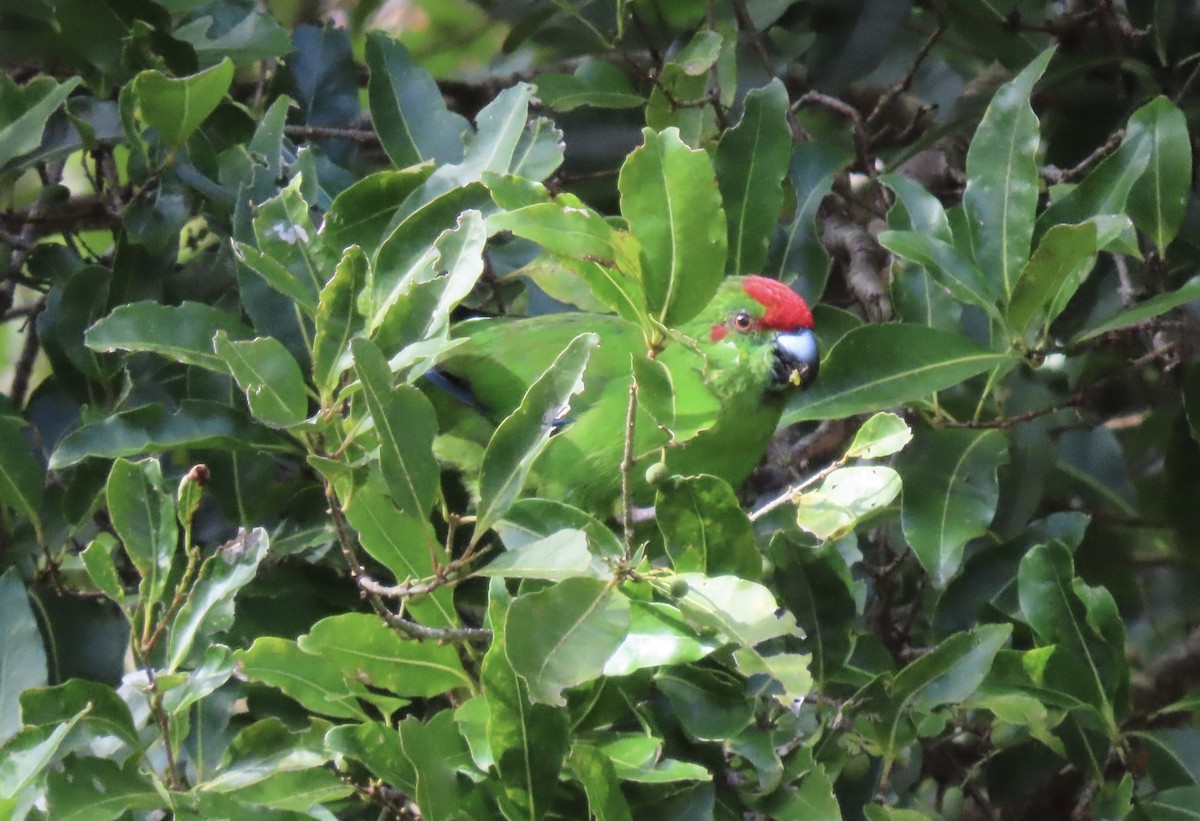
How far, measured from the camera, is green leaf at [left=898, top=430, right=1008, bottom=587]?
1611mm

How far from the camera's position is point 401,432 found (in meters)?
1.11

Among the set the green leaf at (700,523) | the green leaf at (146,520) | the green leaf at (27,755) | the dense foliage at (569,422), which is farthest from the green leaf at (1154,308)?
the green leaf at (27,755)

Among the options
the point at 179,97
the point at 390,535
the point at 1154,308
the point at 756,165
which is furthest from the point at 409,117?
the point at 1154,308

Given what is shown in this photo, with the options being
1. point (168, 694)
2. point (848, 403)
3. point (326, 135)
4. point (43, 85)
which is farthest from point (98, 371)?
point (848, 403)

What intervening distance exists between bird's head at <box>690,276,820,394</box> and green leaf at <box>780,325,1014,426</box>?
0.33 meters

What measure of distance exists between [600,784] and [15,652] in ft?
2.41

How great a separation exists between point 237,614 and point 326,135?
87 cm

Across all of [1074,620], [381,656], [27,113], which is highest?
[27,113]

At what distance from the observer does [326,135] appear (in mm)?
1995

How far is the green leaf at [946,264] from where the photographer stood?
1.53 m

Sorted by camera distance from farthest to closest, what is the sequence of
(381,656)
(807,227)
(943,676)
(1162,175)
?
(807,227) → (1162,175) → (943,676) → (381,656)

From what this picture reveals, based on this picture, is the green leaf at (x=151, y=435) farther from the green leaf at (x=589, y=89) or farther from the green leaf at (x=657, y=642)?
the green leaf at (x=589, y=89)

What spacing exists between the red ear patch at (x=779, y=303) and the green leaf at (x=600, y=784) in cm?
102

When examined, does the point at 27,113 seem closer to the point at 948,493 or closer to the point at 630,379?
the point at 630,379
